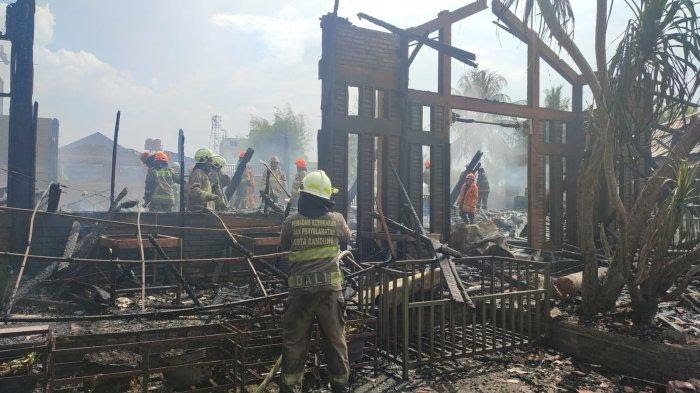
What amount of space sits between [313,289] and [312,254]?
32cm

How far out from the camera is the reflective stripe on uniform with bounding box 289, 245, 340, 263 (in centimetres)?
410

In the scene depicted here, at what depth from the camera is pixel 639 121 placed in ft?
18.0

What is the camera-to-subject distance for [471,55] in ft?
30.4

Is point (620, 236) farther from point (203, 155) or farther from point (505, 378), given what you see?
point (203, 155)

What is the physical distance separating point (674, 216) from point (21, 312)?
817 cm

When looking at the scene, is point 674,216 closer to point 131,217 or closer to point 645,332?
point 645,332

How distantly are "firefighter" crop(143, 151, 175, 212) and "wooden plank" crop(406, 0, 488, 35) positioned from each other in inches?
237

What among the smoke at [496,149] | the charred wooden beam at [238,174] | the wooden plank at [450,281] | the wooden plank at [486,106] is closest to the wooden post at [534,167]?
the wooden plank at [486,106]

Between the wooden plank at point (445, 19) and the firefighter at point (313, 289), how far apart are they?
258 inches

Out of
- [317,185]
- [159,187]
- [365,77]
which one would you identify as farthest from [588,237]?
[159,187]

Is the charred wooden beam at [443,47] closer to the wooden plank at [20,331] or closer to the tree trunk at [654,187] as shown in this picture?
the tree trunk at [654,187]

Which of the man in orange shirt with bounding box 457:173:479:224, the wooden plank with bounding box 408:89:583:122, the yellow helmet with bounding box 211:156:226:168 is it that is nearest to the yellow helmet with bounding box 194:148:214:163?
the yellow helmet with bounding box 211:156:226:168

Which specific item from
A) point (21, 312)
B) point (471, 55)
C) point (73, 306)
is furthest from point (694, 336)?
point (21, 312)

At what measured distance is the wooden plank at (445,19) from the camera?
967 cm
